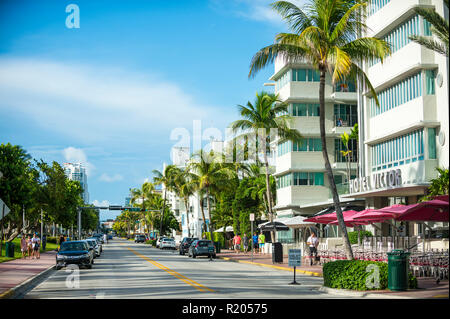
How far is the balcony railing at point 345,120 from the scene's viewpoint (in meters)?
55.6

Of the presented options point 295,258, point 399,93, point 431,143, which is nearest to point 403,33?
point 399,93

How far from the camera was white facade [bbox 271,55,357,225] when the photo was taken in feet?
179

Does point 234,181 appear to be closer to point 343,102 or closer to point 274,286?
point 343,102

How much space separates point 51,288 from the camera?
2098 cm

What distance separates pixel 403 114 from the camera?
36062mm

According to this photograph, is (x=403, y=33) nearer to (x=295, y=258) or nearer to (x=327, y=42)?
(x=327, y=42)

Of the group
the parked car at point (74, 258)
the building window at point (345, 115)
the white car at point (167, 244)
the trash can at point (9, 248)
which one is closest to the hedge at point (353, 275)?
the parked car at point (74, 258)

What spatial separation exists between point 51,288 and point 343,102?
39876mm

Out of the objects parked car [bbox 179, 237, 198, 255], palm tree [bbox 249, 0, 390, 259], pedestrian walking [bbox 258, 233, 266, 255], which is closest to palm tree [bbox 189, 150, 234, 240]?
parked car [bbox 179, 237, 198, 255]

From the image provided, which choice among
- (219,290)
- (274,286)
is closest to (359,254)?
(274,286)

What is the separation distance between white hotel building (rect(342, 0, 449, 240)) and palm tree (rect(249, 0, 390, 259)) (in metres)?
7.30

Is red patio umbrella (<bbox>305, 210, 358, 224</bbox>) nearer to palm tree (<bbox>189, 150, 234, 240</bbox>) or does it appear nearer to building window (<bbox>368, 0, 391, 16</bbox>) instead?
building window (<bbox>368, 0, 391, 16</bbox>)

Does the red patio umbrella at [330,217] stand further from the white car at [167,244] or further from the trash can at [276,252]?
the white car at [167,244]

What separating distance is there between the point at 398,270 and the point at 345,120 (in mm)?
39024
